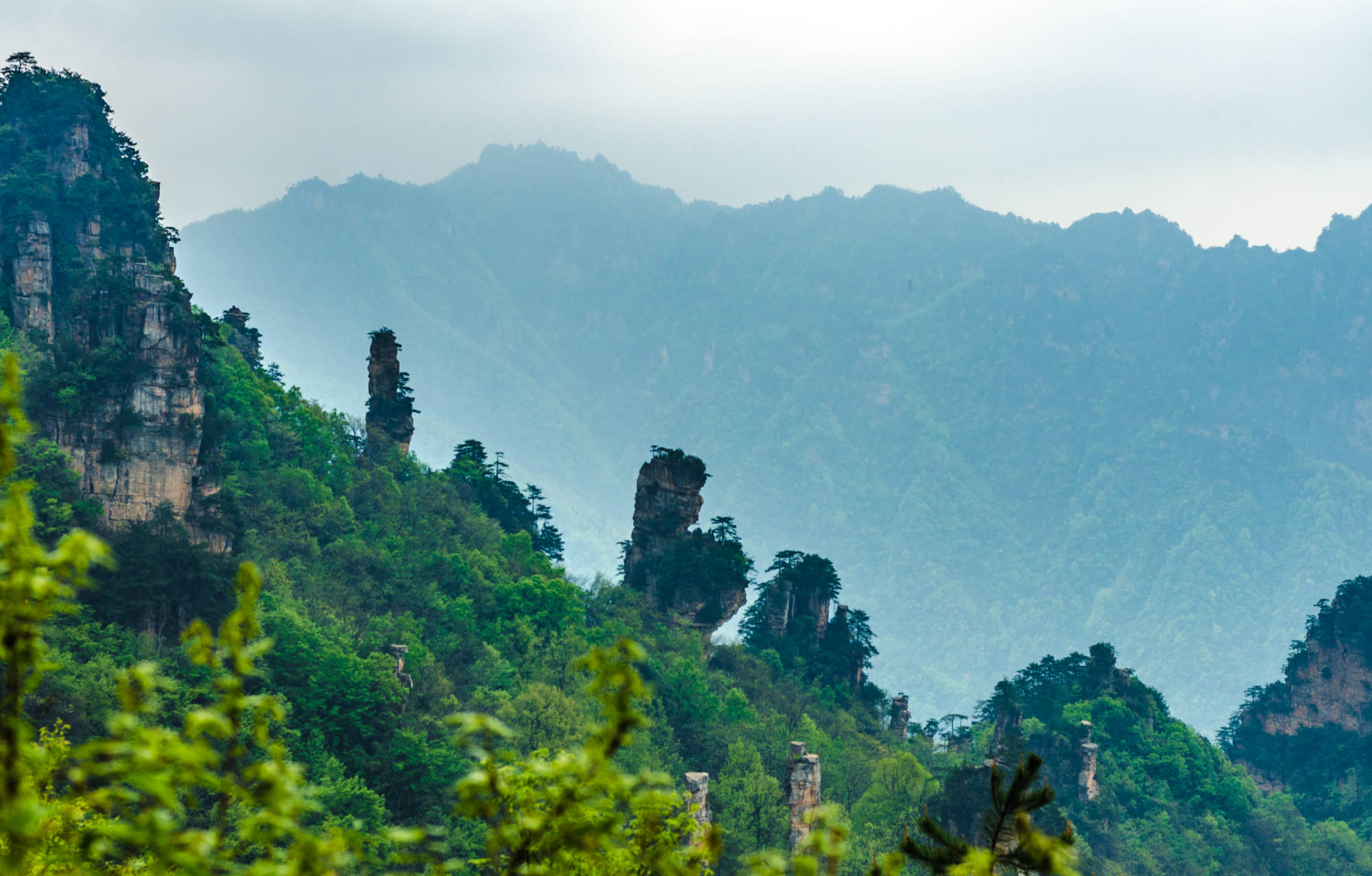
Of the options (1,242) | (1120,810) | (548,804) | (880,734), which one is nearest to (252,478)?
(1,242)

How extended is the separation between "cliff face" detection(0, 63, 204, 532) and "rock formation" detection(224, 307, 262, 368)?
14348 mm

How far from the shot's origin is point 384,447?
2815 inches

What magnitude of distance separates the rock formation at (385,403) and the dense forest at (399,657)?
0.25 m

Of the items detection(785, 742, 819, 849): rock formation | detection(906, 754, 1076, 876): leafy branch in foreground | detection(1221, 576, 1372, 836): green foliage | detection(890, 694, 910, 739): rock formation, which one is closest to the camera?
detection(906, 754, 1076, 876): leafy branch in foreground

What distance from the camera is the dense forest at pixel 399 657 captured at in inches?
274

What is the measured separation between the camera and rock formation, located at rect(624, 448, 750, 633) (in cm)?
7031

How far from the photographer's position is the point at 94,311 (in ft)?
158

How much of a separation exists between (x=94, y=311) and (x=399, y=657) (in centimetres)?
2216

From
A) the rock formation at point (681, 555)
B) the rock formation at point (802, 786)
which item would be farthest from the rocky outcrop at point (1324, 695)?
the rock formation at point (802, 786)

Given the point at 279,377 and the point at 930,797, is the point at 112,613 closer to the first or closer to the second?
the point at 930,797

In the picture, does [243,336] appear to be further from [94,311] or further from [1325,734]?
[1325,734]

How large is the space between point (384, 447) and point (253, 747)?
134ft

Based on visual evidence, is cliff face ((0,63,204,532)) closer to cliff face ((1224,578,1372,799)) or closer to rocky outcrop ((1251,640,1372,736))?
cliff face ((1224,578,1372,799))

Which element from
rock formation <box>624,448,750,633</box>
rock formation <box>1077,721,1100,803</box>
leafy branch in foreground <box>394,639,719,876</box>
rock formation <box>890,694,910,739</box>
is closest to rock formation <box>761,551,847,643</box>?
rock formation <box>624,448,750,633</box>
